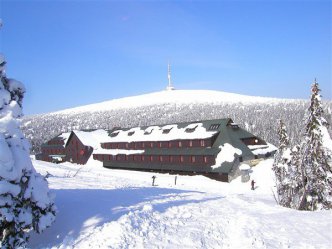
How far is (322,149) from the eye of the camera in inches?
1049

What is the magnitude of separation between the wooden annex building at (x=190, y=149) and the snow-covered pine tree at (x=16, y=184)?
1584 inches

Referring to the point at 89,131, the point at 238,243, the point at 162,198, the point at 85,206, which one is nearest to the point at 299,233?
the point at 238,243

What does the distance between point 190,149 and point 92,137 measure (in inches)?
1274

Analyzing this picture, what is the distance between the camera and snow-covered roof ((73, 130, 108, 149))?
78750 millimetres

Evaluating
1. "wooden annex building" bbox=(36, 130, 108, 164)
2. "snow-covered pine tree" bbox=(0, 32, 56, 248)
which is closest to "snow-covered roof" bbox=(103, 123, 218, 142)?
"wooden annex building" bbox=(36, 130, 108, 164)

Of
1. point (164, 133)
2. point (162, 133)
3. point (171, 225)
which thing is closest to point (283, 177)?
point (171, 225)

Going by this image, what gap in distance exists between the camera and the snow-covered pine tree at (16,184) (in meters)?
10.9

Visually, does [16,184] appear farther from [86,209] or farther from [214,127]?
[214,127]

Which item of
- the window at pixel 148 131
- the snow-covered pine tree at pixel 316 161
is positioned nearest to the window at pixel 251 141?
the window at pixel 148 131

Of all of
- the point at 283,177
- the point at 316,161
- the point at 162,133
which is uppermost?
the point at 162,133

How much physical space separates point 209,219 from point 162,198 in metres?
4.36

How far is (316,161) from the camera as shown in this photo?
26.4 meters

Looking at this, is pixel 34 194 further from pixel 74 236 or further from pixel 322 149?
pixel 322 149

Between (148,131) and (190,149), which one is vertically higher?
(148,131)
